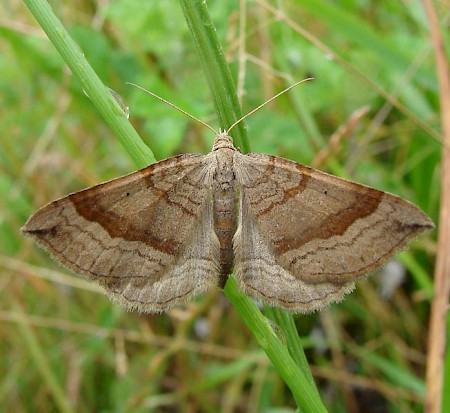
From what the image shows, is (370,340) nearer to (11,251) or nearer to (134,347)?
(134,347)

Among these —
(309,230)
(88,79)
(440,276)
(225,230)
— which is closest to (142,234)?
(225,230)

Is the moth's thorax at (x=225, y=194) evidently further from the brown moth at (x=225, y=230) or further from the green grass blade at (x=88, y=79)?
the green grass blade at (x=88, y=79)

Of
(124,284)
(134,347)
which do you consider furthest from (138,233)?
(134,347)

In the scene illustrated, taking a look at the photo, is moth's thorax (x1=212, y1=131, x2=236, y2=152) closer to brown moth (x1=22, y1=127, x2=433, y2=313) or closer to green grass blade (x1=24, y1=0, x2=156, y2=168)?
brown moth (x1=22, y1=127, x2=433, y2=313)

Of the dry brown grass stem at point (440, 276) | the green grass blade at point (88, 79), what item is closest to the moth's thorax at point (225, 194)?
the green grass blade at point (88, 79)

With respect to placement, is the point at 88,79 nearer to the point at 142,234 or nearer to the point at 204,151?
the point at 142,234
